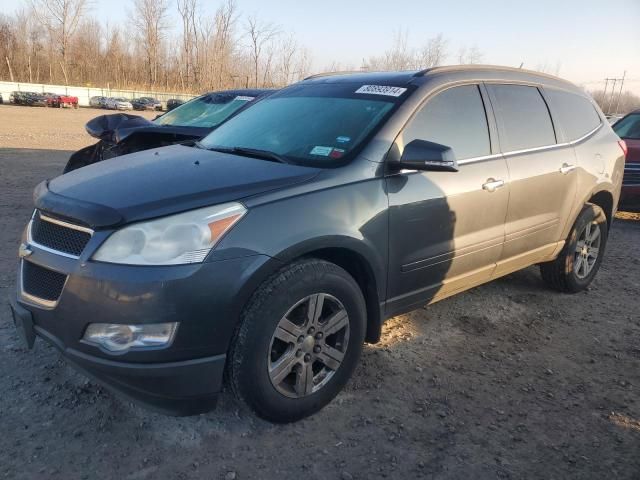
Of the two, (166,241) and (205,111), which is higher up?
(205,111)

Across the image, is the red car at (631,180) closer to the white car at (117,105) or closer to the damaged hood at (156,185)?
the damaged hood at (156,185)

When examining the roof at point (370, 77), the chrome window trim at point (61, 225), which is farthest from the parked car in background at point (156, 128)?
the chrome window trim at point (61, 225)

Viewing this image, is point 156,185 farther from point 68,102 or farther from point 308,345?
point 68,102

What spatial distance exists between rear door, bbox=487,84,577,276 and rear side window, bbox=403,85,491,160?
0.68 feet

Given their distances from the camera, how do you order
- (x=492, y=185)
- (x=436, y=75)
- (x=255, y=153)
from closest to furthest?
(x=255, y=153), (x=436, y=75), (x=492, y=185)

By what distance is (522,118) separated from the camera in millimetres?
3875

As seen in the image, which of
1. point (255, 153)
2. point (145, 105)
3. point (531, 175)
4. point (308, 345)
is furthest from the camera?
point (145, 105)

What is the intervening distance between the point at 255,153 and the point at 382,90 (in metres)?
0.90

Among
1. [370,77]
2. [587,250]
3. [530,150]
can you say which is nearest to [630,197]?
[587,250]

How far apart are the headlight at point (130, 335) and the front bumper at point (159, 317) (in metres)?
0.03

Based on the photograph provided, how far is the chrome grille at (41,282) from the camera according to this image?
7.68 ft

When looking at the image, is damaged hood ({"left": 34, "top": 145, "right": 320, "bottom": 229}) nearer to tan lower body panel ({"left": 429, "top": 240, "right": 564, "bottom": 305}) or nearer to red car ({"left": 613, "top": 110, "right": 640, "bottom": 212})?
tan lower body panel ({"left": 429, "top": 240, "right": 564, "bottom": 305})

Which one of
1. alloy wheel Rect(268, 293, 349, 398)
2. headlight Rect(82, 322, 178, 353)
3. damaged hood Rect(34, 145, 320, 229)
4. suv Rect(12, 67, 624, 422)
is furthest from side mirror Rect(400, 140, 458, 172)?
headlight Rect(82, 322, 178, 353)

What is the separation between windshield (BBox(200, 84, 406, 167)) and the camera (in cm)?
298
